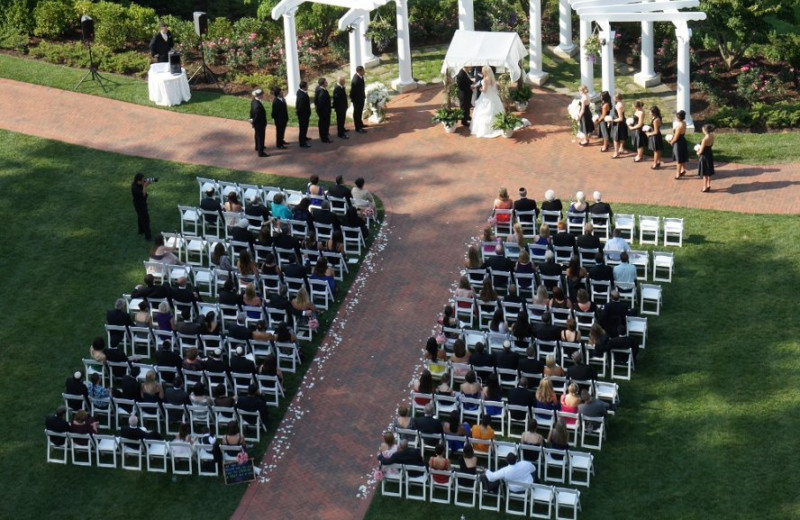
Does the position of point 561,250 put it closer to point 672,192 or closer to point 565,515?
point 672,192

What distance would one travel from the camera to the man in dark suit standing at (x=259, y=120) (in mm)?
35594

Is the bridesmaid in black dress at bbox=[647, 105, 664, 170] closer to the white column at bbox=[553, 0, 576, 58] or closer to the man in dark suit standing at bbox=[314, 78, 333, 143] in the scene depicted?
the white column at bbox=[553, 0, 576, 58]

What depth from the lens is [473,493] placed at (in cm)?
2531

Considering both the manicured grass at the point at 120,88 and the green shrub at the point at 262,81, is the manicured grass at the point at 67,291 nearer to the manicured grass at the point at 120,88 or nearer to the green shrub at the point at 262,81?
the manicured grass at the point at 120,88

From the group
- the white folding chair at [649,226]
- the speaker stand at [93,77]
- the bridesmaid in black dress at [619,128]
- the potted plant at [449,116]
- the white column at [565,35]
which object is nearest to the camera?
the white folding chair at [649,226]

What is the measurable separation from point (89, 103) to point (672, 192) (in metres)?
14.7

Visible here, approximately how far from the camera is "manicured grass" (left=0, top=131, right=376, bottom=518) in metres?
25.9

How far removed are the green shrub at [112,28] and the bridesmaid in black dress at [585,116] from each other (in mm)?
13101

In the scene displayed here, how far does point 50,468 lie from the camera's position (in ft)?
86.9

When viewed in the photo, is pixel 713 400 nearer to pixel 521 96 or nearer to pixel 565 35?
pixel 521 96

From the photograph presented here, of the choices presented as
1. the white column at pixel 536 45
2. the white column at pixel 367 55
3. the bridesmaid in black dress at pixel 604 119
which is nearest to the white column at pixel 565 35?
the white column at pixel 536 45

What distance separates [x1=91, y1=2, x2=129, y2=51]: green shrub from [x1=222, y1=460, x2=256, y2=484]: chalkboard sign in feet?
60.9

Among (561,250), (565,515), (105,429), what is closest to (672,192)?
(561,250)

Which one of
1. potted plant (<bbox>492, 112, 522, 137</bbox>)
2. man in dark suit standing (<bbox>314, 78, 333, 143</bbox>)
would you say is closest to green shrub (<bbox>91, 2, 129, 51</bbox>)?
man in dark suit standing (<bbox>314, 78, 333, 143</bbox>)
